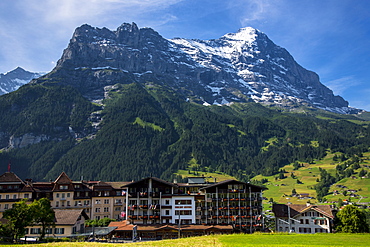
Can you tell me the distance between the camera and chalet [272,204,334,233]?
109 m

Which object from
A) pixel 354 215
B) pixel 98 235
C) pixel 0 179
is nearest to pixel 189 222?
pixel 98 235

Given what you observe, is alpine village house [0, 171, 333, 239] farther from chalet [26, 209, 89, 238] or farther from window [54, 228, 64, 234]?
window [54, 228, 64, 234]

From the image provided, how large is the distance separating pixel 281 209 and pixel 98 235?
63452 mm

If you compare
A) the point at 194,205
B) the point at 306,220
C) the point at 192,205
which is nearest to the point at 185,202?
the point at 192,205

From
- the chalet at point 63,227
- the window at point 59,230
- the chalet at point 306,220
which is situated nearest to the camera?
the chalet at point 63,227

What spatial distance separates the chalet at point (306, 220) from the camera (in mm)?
109238

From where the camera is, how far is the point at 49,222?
77812mm

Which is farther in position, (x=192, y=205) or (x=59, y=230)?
(x=192, y=205)

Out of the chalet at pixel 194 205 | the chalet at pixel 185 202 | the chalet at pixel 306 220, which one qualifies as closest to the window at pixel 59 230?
the chalet at pixel 185 202

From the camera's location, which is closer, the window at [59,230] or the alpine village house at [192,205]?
the window at [59,230]

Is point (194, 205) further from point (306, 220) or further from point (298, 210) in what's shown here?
point (306, 220)

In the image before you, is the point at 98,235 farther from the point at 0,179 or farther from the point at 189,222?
the point at 0,179

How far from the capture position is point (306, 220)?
112 metres

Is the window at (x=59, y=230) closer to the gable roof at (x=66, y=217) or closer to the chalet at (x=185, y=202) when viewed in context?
the gable roof at (x=66, y=217)
